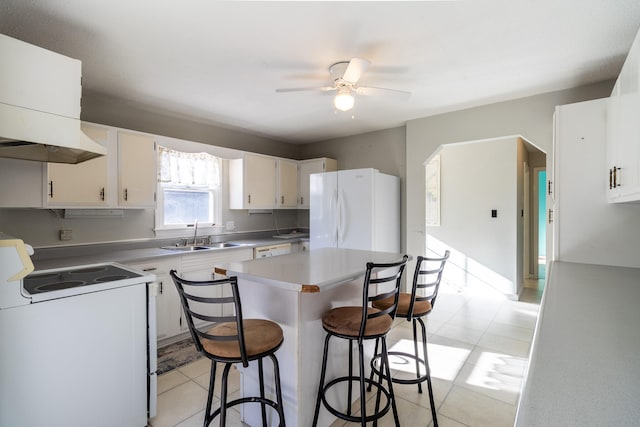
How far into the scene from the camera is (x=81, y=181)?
2.68m

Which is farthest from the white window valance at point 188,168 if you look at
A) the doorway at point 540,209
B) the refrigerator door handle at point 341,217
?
the doorway at point 540,209

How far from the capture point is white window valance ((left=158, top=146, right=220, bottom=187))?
11.2 ft

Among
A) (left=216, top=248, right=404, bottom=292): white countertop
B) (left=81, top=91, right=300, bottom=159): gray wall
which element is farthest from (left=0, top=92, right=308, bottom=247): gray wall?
(left=216, top=248, right=404, bottom=292): white countertop

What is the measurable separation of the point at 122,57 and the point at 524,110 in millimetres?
3563

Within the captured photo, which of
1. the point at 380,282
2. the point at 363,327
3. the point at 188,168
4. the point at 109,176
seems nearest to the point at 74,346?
the point at 363,327

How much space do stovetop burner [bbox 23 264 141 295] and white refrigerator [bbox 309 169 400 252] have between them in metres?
2.35

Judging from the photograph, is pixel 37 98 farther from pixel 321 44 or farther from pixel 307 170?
Result: pixel 307 170

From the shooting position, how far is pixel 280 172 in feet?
15.0

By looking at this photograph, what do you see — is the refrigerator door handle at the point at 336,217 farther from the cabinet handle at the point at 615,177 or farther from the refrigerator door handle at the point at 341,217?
the cabinet handle at the point at 615,177

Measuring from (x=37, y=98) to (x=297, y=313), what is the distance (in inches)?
68.4

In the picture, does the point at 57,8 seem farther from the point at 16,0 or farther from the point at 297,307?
the point at 297,307

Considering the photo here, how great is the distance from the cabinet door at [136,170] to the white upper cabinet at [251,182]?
1087 millimetres

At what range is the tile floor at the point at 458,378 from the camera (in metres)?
1.94

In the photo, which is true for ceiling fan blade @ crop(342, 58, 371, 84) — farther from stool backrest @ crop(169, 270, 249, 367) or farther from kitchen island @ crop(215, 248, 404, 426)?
stool backrest @ crop(169, 270, 249, 367)
